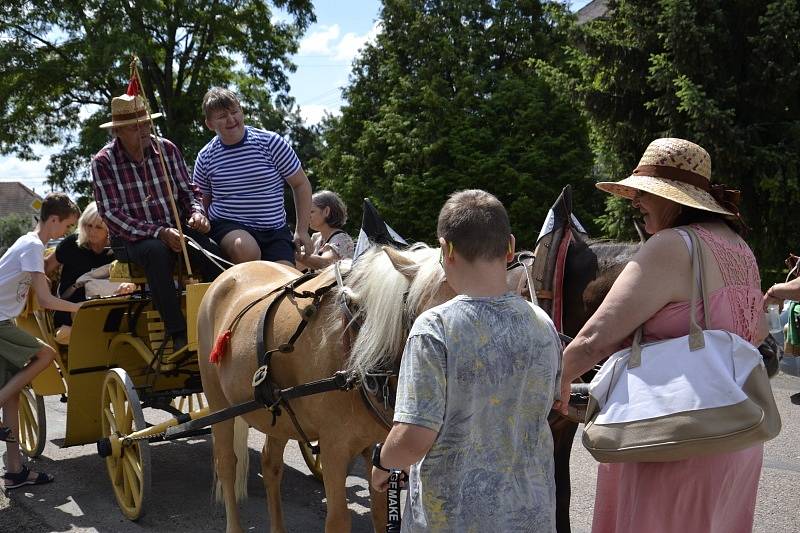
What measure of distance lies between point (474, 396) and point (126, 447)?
3558mm

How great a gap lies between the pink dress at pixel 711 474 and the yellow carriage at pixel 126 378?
2.80 metres

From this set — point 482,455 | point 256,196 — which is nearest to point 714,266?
point 482,455

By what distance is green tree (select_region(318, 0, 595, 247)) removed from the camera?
2006 centimetres

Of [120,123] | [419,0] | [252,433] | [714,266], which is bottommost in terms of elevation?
[252,433]

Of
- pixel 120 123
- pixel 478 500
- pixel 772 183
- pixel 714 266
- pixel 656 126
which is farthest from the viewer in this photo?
pixel 656 126

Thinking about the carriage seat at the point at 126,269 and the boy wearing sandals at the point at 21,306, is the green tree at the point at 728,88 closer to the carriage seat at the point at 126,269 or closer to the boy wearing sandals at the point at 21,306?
the carriage seat at the point at 126,269

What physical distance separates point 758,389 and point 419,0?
22.4 metres

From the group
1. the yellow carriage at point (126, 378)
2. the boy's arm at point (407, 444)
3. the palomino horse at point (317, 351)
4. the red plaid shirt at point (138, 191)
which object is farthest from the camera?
the red plaid shirt at point (138, 191)

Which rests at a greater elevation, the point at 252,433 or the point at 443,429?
the point at 443,429

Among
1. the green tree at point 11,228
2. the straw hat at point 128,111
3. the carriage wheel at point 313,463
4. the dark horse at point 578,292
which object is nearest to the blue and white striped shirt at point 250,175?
the straw hat at point 128,111

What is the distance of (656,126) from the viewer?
12.9 metres

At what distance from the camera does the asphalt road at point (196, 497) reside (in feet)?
15.0

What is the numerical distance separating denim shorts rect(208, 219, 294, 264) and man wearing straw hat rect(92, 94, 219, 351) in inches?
5.9

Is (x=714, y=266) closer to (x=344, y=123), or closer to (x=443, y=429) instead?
(x=443, y=429)
